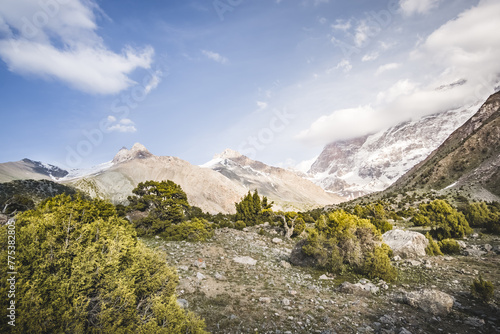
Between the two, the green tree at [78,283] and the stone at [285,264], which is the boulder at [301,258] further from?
the green tree at [78,283]

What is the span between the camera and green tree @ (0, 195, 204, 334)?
3.91 metres

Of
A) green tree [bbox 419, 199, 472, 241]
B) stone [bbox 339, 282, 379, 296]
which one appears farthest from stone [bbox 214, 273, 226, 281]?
green tree [bbox 419, 199, 472, 241]

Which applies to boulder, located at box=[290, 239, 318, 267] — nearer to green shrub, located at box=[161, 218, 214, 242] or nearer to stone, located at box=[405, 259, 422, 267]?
stone, located at box=[405, 259, 422, 267]

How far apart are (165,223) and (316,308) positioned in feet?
52.0

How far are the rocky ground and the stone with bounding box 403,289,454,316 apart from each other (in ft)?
0.10

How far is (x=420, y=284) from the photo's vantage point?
11.2 meters

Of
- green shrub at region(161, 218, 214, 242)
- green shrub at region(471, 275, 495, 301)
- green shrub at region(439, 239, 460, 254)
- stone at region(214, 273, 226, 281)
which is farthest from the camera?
green shrub at region(161, 218, 214, 242)

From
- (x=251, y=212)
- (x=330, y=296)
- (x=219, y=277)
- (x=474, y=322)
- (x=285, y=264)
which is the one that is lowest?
(x=219, y=277)

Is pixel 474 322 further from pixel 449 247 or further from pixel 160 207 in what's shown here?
pixel 160 207

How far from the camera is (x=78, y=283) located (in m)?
4.57

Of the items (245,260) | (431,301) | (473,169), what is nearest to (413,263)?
(431,301)

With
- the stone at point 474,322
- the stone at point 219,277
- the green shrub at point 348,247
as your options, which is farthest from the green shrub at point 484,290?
the stone at point 219,277

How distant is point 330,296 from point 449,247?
12.0m

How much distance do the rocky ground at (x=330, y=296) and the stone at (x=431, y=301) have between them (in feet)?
0.10
